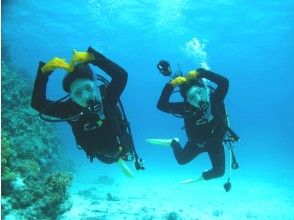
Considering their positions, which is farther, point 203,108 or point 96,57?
point 203,108

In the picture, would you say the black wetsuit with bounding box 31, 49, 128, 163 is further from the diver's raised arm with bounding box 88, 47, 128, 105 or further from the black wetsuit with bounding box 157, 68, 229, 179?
the black wetsuit with bounding box 157, 68, 229, 179

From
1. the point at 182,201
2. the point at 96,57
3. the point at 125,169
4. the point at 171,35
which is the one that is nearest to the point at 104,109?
the point at 96,57

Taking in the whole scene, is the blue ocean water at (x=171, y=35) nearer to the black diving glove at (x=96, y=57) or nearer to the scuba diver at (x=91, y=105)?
the scuba diver at (x=91, y=105)

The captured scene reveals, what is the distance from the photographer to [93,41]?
4541 centimetres

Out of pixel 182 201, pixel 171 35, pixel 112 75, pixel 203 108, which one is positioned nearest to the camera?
pixel 112 75

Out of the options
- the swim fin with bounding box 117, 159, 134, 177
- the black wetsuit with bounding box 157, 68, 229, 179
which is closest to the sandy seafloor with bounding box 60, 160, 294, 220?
the swim fin with bounding box 117, 159, 134, 177

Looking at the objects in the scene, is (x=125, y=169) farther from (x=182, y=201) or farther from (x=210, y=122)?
(x=182, y=201)

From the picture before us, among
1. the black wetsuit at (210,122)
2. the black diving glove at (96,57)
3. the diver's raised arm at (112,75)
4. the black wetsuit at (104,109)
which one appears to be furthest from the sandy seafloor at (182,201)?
the black diving glove at (96,57)

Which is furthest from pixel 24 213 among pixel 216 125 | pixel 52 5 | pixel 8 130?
pixel 52 5

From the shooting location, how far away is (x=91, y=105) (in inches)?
236

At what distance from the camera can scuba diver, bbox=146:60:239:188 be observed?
773 centimetres

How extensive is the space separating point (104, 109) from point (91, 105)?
1.96 ft

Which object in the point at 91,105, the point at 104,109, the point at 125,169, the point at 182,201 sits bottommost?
the point at 125,169

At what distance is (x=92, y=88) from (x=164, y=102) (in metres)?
2.71
